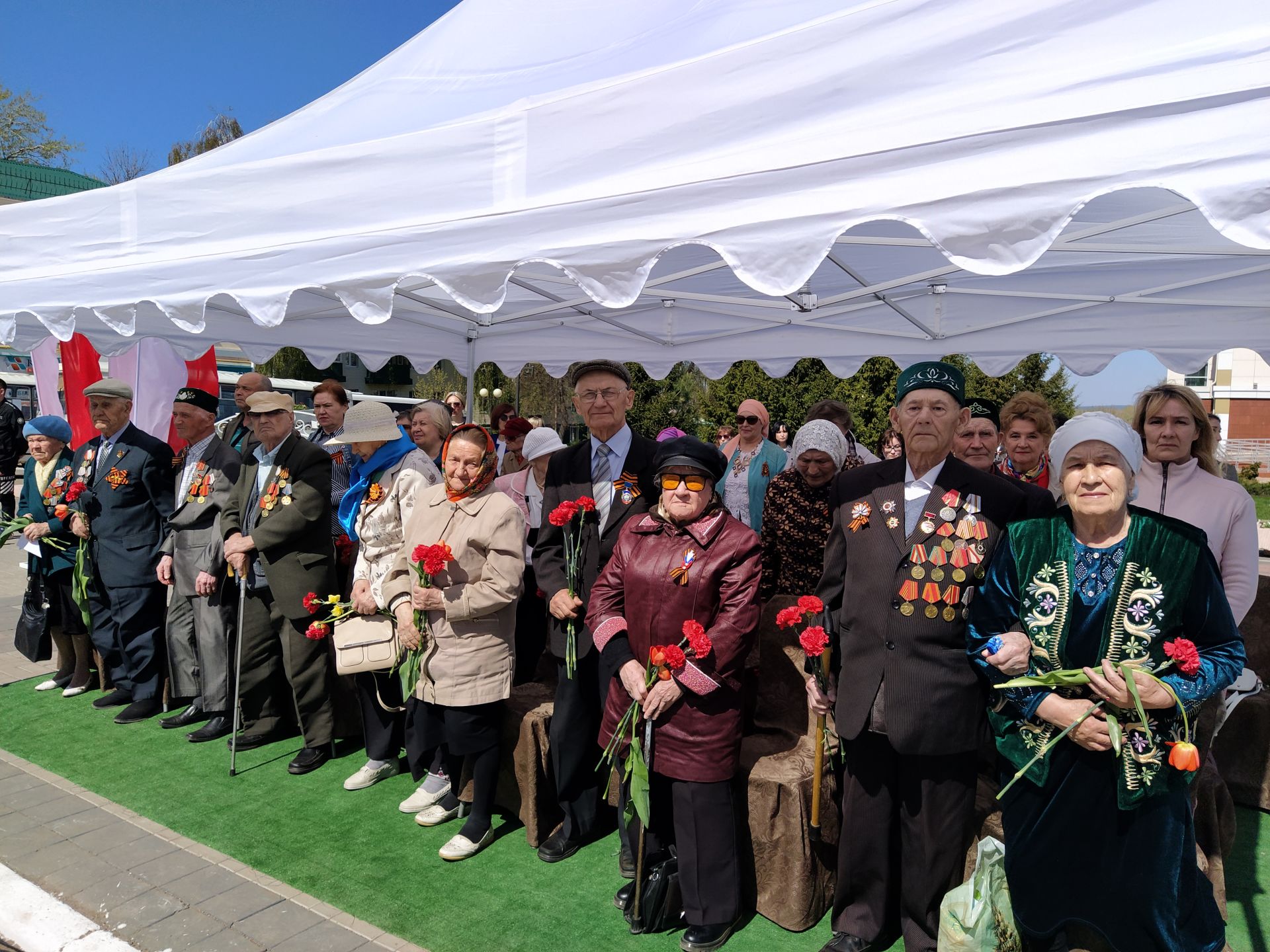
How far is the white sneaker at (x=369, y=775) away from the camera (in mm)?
4082

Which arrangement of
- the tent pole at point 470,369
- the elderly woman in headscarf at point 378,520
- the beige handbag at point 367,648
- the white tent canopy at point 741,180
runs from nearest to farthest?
the white tent canopy at point 741,180 < the beige handbag at point 367,648 < the elderly woman in headscarf at point 378,520 < the tent pole at point 470,369

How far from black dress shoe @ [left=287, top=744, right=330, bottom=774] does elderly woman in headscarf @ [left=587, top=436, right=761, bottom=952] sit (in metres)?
2.27

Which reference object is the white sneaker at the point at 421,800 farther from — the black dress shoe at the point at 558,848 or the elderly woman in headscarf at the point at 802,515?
the elderly woman in headscarf at the point at 802,515

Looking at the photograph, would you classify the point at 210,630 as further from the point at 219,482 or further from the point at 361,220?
the point at 361,220

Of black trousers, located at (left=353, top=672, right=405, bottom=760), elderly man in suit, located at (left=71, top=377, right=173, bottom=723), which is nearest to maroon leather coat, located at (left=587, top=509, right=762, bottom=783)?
black trousers, located at (left=353, top=672, right=405, bottom=760)

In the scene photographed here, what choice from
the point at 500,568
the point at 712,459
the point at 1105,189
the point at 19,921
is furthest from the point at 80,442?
the point at 1105,189

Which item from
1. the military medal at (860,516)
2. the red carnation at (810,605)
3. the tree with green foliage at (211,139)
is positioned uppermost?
the tree with green foliage at (211,139)

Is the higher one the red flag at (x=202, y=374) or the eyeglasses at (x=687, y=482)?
the red flag at (x=202, y=374)

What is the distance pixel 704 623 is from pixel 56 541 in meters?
4.44

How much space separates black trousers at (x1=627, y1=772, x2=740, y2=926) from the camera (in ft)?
9.20

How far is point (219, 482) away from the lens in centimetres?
471

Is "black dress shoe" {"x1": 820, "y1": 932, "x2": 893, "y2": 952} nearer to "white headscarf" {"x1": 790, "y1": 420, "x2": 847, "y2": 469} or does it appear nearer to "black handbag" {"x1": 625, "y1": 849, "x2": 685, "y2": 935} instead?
"black handbag" {"x1": 625, "y1": 849, "x2": 685, "y2": 935}

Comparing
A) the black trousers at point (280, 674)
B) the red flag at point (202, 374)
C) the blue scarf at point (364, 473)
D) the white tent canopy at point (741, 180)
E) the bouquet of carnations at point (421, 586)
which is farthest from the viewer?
the red flag at point (202, 374)

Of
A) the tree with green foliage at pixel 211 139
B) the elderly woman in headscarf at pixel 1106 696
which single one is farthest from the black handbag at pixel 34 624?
the tree with green foliage at pixel 211 139
